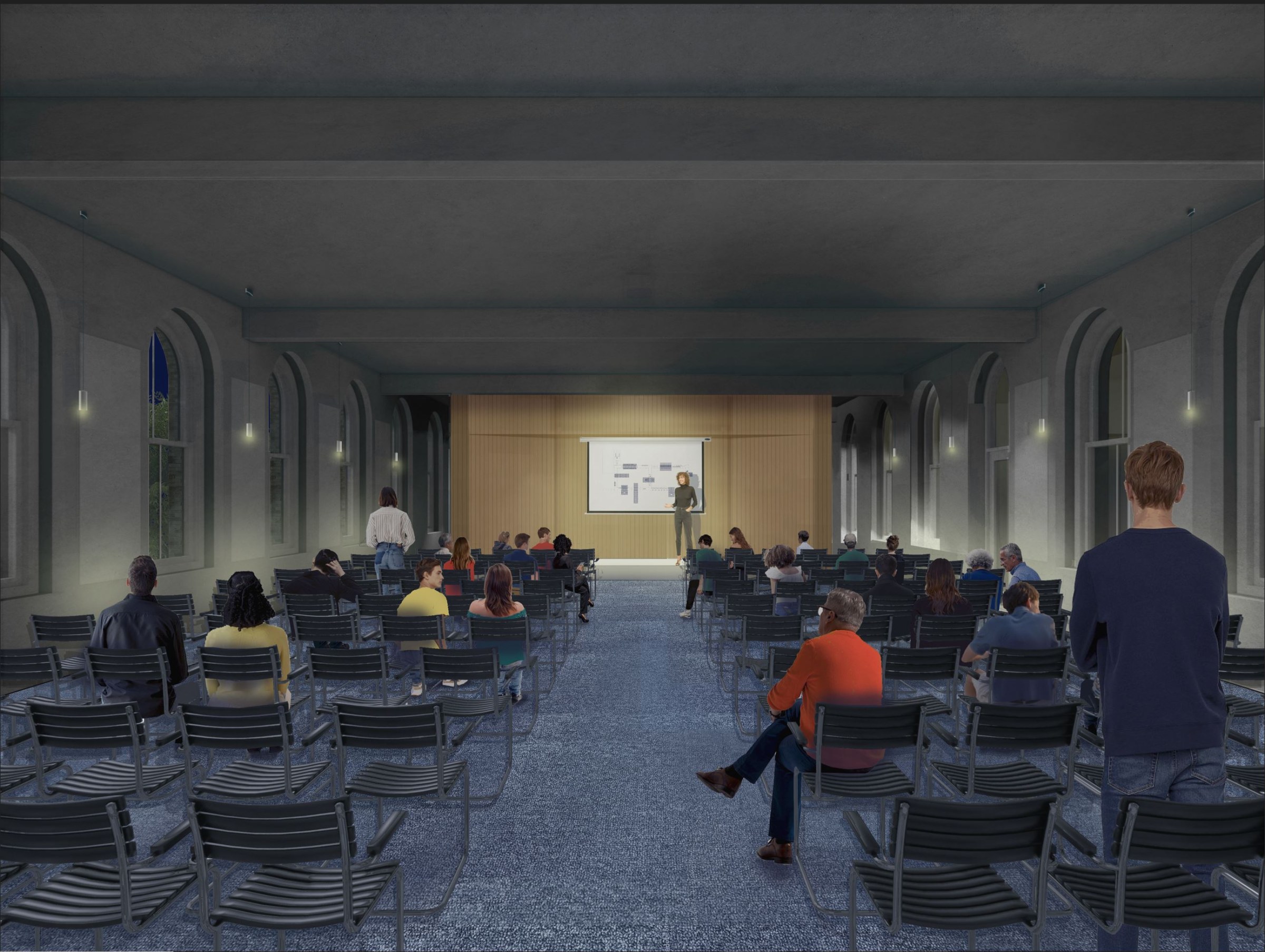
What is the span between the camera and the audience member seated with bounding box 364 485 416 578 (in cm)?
998

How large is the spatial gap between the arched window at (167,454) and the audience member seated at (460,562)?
4.36 m

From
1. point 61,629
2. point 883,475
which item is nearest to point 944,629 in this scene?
point 61,629

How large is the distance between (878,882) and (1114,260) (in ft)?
31.8

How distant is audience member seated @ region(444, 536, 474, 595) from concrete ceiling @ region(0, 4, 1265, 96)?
14.5ft

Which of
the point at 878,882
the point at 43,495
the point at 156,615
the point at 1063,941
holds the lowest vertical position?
the point at 1063,941

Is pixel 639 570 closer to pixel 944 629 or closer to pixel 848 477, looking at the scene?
pixel 848 477

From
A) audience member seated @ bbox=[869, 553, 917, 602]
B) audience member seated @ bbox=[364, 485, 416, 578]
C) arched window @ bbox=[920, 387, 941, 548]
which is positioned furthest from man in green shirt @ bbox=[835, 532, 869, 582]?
arched window @ bbox=[920, 387, 941, 548]

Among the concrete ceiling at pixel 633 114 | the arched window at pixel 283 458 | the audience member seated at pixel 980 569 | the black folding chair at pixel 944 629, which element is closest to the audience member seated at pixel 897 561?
the audience member seated at pixel 980 569

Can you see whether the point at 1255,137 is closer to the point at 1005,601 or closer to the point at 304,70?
the point at 1005,601

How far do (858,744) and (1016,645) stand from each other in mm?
1857

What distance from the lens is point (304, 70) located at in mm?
5168

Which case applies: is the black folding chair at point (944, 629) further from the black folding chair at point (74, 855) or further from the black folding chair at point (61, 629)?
the black folding chair at point (61, 629)

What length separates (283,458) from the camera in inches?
540

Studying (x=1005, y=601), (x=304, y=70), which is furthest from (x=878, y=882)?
(x=304, y=70)
